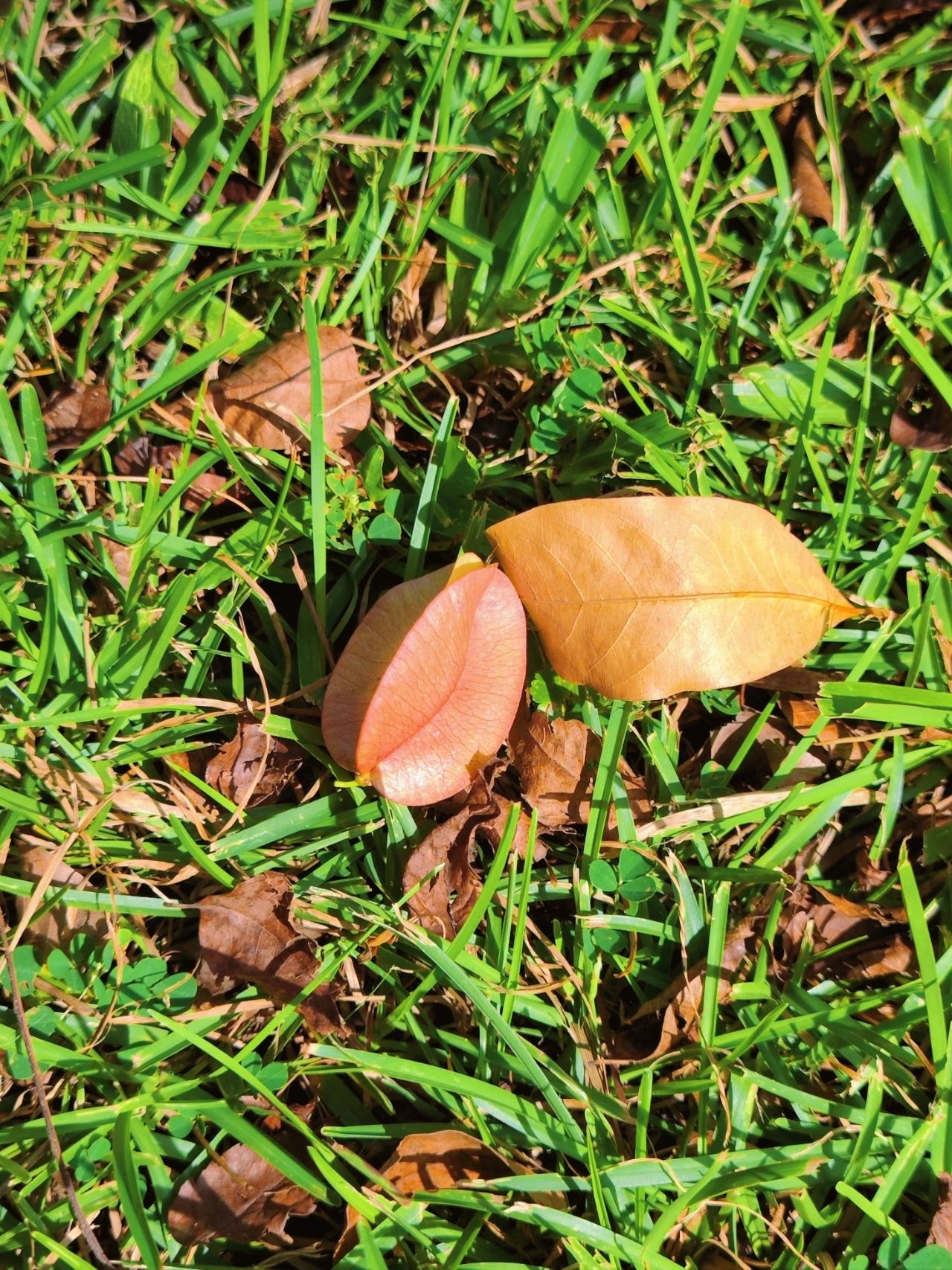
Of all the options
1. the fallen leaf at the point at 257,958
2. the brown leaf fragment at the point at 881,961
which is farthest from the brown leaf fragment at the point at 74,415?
the brown leaf fragment at the point at 881,961

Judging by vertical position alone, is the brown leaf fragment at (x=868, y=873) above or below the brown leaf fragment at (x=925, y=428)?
below

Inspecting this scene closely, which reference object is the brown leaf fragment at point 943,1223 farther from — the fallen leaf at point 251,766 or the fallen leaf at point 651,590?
the fallen leaf at point 251,766

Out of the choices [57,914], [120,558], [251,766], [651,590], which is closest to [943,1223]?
[651,590]

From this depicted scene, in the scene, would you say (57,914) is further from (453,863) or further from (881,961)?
(881,961)

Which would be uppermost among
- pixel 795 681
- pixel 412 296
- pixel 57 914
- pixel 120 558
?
pixel 412 296

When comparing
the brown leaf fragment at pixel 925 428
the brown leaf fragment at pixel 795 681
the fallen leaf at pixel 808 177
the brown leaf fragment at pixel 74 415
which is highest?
the fallen leaf at pixel 808 177

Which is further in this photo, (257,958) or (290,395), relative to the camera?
(290,395)
